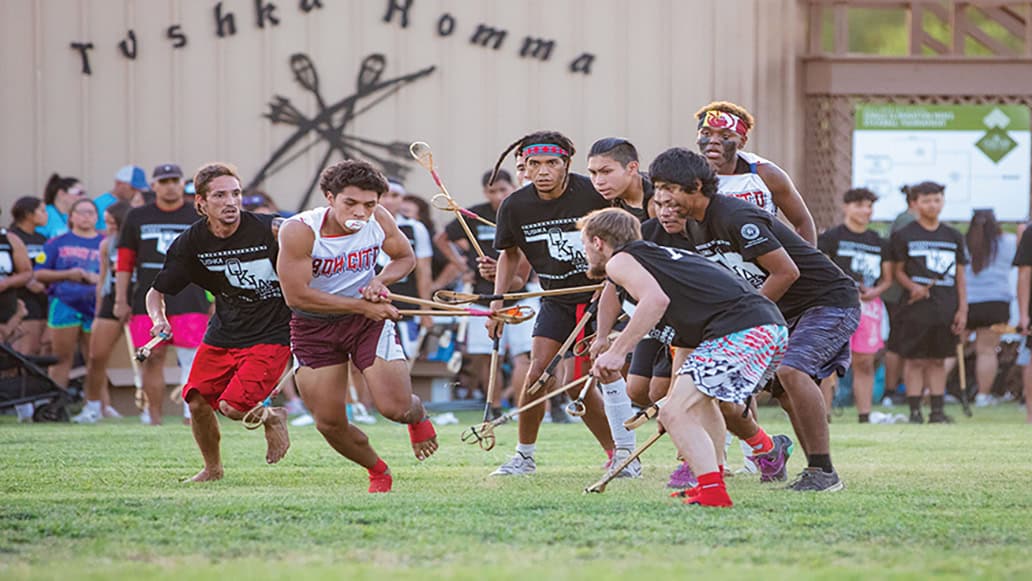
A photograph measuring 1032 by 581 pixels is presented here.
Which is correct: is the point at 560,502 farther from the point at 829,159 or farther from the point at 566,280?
the point at 829,159

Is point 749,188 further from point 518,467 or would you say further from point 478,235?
point 478,235

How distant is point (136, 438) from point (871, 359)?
635 cm

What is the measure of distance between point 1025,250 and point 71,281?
27.1 feet

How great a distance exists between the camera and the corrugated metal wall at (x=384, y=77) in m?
15.4

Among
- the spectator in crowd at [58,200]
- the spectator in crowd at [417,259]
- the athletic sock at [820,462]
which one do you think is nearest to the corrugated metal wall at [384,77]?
the spectator in crowd at [58,200]

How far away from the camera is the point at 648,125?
15.9 metres

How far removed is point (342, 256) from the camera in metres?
7.74

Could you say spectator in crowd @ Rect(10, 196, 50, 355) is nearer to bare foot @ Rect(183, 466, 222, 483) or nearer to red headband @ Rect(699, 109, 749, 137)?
bare foot @ Rect(183, 466, 222, 483)

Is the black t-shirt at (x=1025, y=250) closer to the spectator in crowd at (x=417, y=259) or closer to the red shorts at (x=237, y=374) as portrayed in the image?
the spectator in crowd at (x=417, y=259)

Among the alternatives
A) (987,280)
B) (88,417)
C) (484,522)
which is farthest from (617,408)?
(987,280)

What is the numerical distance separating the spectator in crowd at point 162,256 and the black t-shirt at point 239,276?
12.8 feet

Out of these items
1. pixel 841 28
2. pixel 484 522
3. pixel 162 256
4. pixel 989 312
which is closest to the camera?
pixel 484 522

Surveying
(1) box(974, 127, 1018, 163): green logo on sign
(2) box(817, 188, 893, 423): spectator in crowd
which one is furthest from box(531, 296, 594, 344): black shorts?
(1) box(974, 127, 1018, 163): green logo on sign

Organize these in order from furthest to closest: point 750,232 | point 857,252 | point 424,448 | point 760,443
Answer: point 857,252 < point 760,443 < point 424,448 < point 750,232
